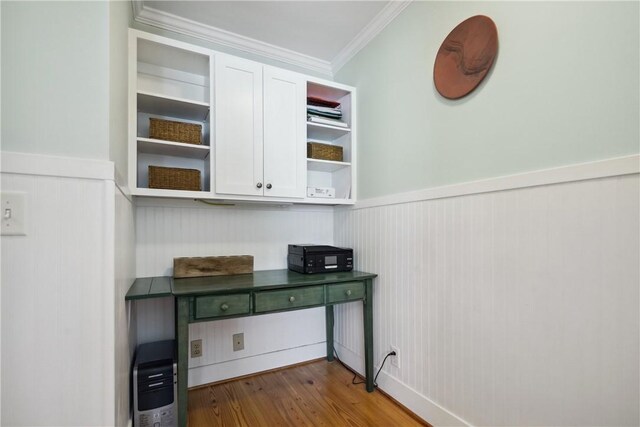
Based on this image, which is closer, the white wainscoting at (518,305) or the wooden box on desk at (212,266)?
the white wainscoting at (518,305)

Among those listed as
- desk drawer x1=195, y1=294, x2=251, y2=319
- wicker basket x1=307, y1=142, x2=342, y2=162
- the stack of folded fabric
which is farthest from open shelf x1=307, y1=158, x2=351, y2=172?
desk drawer x1=195, y1=294, x2=251, y2=319

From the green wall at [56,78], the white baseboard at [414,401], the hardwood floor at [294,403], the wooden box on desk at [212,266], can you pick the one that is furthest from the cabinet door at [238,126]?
the white baseboard at [414,401]

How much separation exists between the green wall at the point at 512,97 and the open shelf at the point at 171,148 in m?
1.16

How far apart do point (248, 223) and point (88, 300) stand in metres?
1.31

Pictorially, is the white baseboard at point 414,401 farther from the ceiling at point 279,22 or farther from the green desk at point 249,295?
the ceiling at point 279,22

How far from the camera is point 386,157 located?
1973 mm

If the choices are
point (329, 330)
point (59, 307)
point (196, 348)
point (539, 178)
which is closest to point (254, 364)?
point (196, 348)

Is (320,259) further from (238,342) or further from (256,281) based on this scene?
(238,342)

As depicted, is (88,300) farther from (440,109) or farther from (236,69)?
(440,109)

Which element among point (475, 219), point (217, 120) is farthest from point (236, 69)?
point (475, 219)

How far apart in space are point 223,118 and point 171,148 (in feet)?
1.18

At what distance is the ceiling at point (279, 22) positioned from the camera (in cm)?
185

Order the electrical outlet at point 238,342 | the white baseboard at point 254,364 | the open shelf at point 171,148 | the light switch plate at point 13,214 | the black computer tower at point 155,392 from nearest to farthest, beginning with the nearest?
the light switch plate at point 13,214 < the black computer tower at point 155,392 < the open shelf at point 171,148 < the white baseboard at point 254,364 < the electrical outlet at point 238,342

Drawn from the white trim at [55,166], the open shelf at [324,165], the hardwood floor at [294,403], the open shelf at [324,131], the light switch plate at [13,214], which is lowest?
the hardwood floor at [294,403]
